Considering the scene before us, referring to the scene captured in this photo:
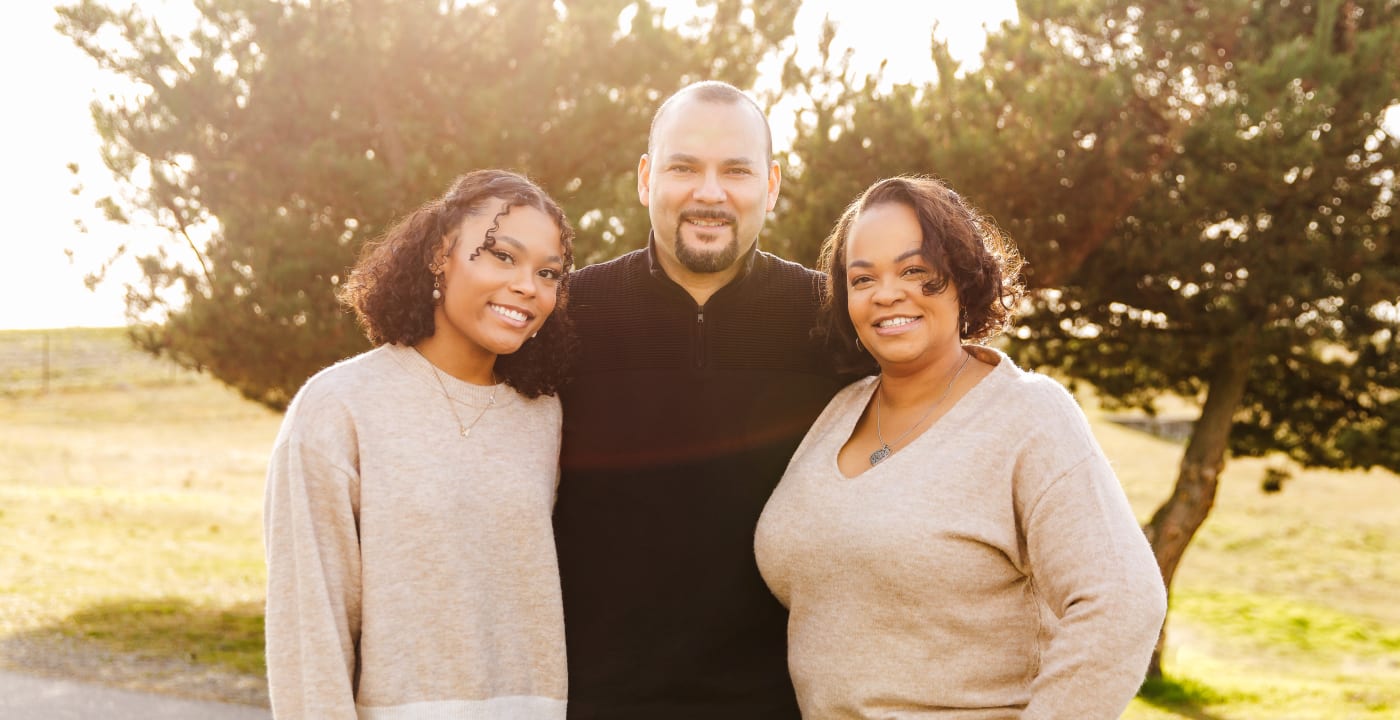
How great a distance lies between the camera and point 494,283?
8.95 ft

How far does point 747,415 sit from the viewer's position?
10.1 ft

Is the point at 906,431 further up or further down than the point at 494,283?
further down

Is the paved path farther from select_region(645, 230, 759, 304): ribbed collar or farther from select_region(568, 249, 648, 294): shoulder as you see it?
select_region(645, 230, 759, 304): ribbed collar

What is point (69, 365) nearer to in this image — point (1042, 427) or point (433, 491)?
point (433, 491)

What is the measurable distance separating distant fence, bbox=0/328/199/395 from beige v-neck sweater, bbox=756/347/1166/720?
1775 inches

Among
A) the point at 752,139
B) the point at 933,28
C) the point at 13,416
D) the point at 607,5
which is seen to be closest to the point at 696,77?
the point at 607,5

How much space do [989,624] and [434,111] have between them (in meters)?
9.26

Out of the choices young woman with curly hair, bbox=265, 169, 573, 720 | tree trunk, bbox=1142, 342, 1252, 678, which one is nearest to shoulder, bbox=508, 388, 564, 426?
young woman with curly hair, bbox=265, 169, 573, 720

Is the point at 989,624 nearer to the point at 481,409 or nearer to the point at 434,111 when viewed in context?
the point at 481,409

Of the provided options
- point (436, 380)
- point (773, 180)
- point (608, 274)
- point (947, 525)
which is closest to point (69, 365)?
point (608, 274)

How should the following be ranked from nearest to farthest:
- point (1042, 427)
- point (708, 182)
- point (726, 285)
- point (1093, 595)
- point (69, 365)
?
1. point (1093, 595)
2. point (1042, 427)
3. point (708, 182)
4. point (726, 285)
5. point (69, 365)

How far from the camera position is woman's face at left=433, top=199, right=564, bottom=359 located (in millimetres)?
2732

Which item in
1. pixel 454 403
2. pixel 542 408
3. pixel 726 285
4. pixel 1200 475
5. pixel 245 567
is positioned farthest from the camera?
pixel 245 567

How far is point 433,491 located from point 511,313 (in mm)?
493
